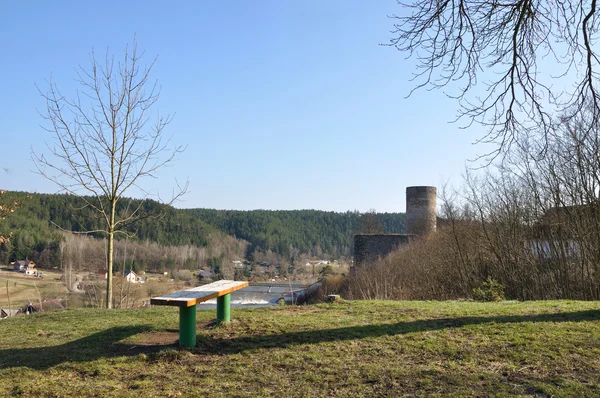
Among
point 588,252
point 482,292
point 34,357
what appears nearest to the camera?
point 34,357

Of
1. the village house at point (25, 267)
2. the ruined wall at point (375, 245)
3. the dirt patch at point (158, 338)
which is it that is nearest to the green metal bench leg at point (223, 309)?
the dirt patch at point (158, 338)

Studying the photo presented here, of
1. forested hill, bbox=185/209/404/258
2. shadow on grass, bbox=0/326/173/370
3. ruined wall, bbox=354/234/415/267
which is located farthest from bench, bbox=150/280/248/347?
forested hill, bbox=185/209/404/258

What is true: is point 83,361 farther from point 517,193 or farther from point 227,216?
point 227,216

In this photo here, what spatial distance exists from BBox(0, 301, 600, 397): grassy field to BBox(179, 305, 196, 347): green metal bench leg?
0.50 feet

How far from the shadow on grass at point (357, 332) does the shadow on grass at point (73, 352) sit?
577 millimetres

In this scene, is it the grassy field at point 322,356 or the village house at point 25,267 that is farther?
the village house at point 25,267

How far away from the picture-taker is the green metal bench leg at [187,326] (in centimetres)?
498

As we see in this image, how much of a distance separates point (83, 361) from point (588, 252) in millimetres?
11301

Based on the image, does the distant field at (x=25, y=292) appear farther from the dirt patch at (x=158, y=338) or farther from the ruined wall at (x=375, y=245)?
the ruined wall at (x=375, y=245)

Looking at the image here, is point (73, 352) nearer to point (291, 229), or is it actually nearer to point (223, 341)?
point (223, 341)

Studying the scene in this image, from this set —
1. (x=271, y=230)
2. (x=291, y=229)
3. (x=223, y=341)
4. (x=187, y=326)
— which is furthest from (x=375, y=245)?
(x=291, y=229)

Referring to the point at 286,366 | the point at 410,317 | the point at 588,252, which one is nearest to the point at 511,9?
the point at 410,317

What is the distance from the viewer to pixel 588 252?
39.3ft

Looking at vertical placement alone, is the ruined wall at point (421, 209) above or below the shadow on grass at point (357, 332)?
above
